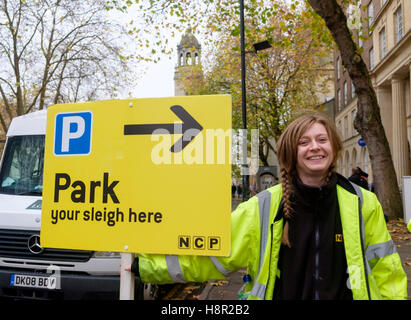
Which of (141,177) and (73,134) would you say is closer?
(141,177)

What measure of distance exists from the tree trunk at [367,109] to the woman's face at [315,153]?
926cm

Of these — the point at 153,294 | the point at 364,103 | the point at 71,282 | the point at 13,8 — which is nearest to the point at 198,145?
the point at 71,282

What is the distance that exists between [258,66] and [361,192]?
2289 centimetres

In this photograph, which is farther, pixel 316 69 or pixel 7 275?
pixel 316 69

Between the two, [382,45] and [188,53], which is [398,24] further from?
[188,53]

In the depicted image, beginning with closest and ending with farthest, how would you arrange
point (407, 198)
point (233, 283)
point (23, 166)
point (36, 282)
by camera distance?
1. point (36, 282)
2. point (23, 166)
3. point (233, 283)
4. point (407, 198)

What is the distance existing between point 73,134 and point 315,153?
1342mm

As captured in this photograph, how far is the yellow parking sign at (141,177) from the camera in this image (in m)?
1.83

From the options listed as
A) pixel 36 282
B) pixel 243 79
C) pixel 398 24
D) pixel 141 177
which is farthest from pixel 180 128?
pixel 398 24

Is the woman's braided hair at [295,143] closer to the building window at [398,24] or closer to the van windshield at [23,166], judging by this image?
the van windshield at [23,166]

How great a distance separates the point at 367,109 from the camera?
1087 centimetres

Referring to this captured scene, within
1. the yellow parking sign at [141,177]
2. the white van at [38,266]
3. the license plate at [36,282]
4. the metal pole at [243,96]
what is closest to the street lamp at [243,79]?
the metal pole at [243,96]

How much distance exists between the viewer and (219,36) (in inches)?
932

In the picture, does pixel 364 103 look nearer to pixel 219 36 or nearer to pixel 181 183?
pixel 181 183
